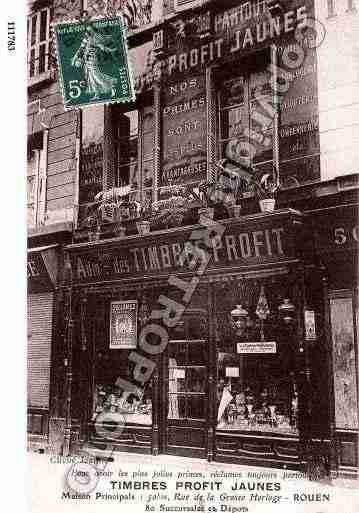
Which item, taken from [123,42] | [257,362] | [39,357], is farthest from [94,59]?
[257,362]

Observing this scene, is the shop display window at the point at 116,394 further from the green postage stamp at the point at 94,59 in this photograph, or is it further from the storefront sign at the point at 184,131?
the green postage stamp at the point at 94,59

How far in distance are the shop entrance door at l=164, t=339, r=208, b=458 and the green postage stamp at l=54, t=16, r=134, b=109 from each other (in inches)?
109

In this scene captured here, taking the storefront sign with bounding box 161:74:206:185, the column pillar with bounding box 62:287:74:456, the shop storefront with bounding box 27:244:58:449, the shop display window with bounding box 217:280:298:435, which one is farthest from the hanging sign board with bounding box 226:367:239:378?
the shop storefront with bounding box 27:244:58:449

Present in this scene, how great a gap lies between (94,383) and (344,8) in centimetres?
459

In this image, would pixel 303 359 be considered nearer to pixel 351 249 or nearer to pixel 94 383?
pixel 351 249

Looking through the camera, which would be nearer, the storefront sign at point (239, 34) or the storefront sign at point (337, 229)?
the storefront sign at point (337, 229)

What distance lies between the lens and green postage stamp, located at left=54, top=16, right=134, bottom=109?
627cm

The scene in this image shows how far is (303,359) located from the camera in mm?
5684

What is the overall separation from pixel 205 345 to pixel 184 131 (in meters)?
2.33

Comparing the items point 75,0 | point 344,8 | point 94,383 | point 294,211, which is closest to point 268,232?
point 294,211

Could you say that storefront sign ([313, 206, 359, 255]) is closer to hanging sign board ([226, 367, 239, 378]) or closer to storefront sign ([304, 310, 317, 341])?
storefront sign ([304, 310, 317, 341])

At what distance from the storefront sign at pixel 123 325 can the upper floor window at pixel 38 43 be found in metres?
2.68

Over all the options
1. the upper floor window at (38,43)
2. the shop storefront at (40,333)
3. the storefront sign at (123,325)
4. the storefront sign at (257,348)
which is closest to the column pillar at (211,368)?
the storefront sign at (257,348)

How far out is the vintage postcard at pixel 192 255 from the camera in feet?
18.1
